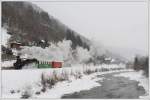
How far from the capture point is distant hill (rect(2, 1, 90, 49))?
13.6 feet

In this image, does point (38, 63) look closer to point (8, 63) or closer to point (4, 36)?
point (8, 63)

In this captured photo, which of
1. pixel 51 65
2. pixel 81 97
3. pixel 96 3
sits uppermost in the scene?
pixel 96 3

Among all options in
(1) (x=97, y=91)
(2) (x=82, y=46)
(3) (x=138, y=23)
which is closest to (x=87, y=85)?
(1) (x=97, y=91)

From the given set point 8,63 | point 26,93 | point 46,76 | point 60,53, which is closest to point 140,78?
point 60,53

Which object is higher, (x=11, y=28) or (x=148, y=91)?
(x=11, y=28)

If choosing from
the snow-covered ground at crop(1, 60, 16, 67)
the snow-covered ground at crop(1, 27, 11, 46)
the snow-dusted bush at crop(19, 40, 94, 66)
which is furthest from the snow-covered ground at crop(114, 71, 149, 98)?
the snow-covered ground at crop(1, 27, 11, 46)

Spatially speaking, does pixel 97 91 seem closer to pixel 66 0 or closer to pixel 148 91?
pixel 148 91

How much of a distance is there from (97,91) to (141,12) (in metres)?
0.94

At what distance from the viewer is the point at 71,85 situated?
13.7 ft

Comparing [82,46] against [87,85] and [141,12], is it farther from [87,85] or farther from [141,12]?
[141,12]

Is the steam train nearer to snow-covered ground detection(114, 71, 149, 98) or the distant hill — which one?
the distant hill

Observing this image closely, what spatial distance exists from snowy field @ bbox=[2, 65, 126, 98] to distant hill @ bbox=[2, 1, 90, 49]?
29 centimetres

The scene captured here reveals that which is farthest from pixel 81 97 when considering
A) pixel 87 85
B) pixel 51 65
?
pixel 51 65

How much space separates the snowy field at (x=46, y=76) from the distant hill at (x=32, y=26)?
0.97ft
